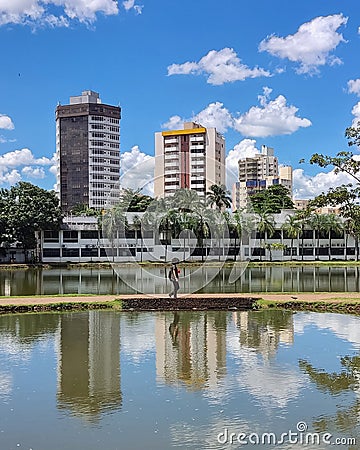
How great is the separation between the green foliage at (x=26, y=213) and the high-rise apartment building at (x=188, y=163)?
17.0 meters

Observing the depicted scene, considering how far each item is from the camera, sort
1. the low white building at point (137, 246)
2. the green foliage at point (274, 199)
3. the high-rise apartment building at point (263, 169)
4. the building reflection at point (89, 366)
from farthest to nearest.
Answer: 1. the high-rise apartment building at point (263, 169)
2. the green foliage at point (274, 199)
3. the low white building at point (137, 246)
4. the building reflection at point (89, 366)

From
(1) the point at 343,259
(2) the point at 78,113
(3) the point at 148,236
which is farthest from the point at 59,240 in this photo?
(2) the point at 78,113

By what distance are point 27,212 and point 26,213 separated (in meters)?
0.29

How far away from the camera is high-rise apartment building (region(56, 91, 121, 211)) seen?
118875mm

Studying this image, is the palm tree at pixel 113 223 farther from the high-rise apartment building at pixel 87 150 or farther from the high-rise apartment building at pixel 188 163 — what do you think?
the high-rise apartment building at pixel 87 150

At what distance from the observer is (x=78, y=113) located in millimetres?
120812

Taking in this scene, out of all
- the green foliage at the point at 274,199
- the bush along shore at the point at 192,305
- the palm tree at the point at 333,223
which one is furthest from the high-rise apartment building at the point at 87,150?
the bush along shore at the point at 192,305

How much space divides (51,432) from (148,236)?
67317mm

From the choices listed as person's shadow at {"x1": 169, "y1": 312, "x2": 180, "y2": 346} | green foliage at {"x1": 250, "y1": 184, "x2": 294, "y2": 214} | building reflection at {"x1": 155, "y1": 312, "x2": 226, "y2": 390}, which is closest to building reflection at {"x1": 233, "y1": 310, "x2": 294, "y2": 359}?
building reflection at {"x1": 155, "y1": 312, "x2": 226, "y2": 390}

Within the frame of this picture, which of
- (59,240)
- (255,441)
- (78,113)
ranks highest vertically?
(78,113)

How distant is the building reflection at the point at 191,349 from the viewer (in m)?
12.8

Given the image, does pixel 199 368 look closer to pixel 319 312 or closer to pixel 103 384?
pixel 103 384

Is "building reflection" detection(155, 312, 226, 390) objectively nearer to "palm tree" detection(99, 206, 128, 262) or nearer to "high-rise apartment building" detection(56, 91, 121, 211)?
"palm tree" detection(99, 206, 128, 262)

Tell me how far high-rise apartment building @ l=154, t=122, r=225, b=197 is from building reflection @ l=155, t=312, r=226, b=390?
32.5ft
